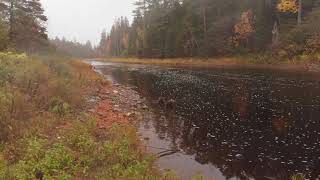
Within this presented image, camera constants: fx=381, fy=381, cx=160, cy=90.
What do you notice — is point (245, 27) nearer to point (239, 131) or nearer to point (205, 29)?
point (205, 29)

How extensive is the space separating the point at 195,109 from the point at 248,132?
221 inches

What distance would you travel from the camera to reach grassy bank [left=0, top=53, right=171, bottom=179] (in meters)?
10.2

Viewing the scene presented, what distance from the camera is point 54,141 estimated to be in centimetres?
1239

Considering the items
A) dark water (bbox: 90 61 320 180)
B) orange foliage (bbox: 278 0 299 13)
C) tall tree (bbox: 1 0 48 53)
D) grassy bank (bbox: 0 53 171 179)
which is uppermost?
orange foliage (bbox: 278 0 299 13)

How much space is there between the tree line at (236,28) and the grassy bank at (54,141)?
37145 mm

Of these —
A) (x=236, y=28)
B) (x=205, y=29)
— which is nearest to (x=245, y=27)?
(x=236, y=28)

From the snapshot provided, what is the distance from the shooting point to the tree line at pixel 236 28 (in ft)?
161

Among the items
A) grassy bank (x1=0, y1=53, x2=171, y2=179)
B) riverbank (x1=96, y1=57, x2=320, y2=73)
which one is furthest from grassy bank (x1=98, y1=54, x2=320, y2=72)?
grassy bank (x1=0, y1=53, x2=171, y2=179)

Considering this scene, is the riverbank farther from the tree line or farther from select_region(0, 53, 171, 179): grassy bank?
select_region(0, 53, 171, 179): grassy bank

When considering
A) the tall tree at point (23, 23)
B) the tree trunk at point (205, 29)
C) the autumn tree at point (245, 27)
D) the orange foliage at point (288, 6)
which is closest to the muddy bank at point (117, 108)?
the tall tree at point (23, 23)

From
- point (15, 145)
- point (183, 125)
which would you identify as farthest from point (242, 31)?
point (15, 145)

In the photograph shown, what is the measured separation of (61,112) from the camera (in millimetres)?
16000

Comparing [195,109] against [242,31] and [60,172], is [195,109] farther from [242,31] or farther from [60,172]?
[242,31]

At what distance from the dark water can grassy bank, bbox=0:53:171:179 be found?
1464 millimetres
